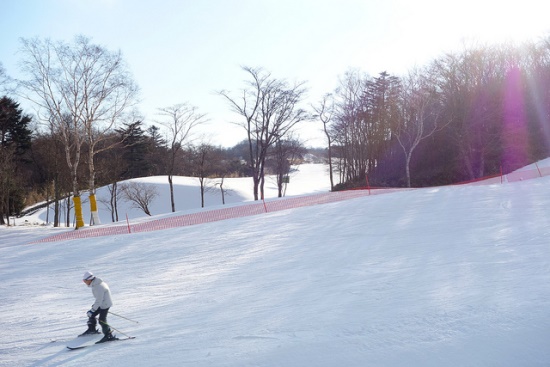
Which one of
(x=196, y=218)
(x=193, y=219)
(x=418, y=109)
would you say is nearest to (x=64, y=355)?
(x=193, y=219)

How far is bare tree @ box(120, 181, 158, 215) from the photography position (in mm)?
45844

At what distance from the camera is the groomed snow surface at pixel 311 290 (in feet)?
22.0

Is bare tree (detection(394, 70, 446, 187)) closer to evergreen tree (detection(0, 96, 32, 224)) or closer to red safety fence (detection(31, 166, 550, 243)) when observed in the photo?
red safety fence (detection(31, 166, 550, 243))

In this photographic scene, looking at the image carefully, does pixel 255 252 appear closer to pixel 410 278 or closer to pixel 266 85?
pixel 410 278

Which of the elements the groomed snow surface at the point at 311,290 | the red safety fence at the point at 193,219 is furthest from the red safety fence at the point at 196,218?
the groomed snow surface at the point at 311,290

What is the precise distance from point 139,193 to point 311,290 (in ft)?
131

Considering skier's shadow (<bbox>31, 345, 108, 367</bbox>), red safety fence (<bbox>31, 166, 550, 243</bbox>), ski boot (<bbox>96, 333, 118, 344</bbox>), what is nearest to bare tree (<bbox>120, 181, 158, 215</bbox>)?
red safety fence (<bbox>31, 166, 550, 243</bbox>)

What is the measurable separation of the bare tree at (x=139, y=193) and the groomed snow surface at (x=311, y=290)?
26753mm

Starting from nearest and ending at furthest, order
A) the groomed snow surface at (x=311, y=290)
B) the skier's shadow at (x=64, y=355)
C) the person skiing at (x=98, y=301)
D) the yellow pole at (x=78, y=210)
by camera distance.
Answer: the groomed snow surface at (x=311, y=290) < the skier's shadow at (x=64, y=355) < the person skiing at (x=98, y=301) < the yellow pole at (x=78, y=210)

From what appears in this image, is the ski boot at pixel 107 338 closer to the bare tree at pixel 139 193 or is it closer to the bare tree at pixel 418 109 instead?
the bare tree at pixel 418 109

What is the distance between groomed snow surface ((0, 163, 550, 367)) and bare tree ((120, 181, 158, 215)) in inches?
1053

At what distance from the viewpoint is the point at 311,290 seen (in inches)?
398

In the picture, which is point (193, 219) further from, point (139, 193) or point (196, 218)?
point (139, 193)

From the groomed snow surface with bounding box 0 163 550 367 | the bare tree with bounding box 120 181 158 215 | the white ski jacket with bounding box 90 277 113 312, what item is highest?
the bare tree with bounding box 120 181 158 215
